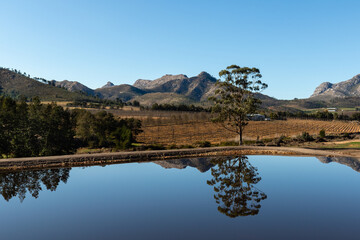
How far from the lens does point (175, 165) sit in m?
30.1

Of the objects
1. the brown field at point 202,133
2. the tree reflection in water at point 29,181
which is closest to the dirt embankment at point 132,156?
the tree reflection in water at point 29,181

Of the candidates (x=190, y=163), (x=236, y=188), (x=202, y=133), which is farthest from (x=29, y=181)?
(x=202, y=133)

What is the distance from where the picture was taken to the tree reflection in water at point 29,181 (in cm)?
2092

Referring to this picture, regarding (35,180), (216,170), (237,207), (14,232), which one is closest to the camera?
(14,232)

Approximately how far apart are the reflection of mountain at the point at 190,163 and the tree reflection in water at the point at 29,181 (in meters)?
10.7

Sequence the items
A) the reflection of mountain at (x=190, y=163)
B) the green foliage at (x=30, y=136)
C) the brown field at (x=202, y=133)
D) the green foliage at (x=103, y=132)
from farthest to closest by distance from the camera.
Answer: the brown field at (x=202, y=133) < the green foliage at (x=103, y=132) < the green foliage at (x=30, y=136) < the reflection of mountain at (x=190, y=163)

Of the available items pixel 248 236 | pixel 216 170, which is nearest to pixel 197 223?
pixel 248 236

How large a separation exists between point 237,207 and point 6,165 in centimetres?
2544

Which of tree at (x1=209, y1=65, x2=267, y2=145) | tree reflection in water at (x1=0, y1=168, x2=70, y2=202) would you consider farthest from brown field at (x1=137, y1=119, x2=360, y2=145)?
tree reflection in water at (x1=0, y1=168, x2=70, y2=202)

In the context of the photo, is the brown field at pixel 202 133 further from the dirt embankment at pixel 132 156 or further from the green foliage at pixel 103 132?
the dirt embankment at pixel 132 156

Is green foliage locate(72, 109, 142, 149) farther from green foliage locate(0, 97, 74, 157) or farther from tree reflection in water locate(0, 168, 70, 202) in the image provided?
tree reflection in water locate(0, 168, 70, 202)

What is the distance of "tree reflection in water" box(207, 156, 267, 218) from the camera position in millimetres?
16578

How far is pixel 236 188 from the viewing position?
20953 mm

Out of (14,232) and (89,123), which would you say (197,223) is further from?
(89,123)
